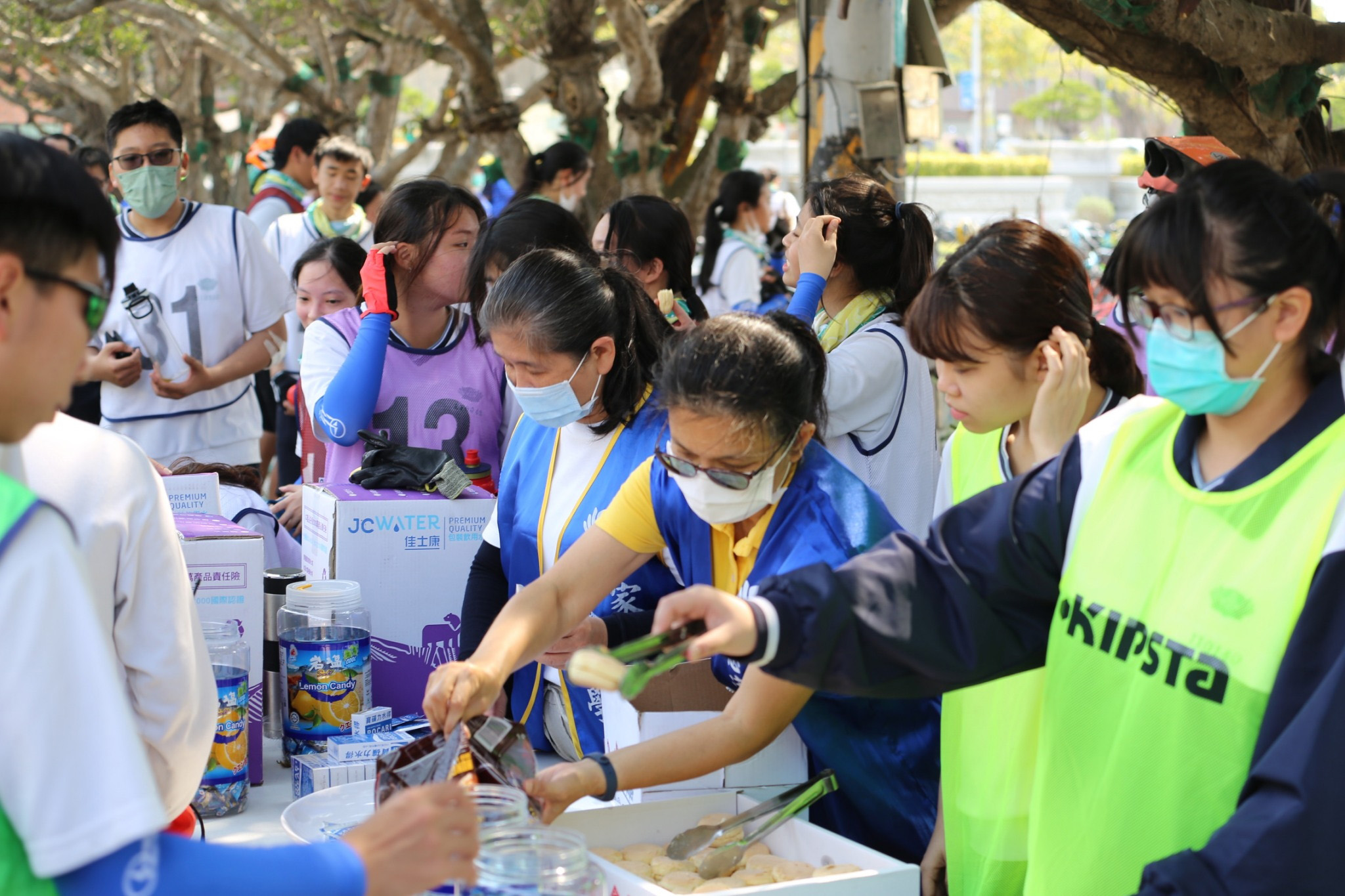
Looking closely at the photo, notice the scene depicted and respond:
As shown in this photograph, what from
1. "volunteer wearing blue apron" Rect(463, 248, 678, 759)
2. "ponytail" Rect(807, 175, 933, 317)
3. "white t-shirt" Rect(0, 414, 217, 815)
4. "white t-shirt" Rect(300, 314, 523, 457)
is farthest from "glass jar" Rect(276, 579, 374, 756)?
"ponytail" Rect(807, 175, 933, 317)

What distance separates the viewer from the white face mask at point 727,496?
201 cm

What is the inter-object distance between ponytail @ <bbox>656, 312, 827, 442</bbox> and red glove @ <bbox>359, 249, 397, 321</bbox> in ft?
4.47

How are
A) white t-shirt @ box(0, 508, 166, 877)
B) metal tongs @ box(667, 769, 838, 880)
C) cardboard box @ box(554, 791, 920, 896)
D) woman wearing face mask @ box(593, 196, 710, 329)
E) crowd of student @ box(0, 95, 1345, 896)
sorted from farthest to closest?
woman wearing face mask @ box(593, 196, 710, 329) → metal tongs @ box(667, 769, 838, 880) → cardboard box @ box(554, 791, 920, 896) → crowd of student @ box(0, 95, 1345, 896) → white t-shirt @ box(0, 508, 166, 877)

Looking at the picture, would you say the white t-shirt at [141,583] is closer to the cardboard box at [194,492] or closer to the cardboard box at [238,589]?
the cardboard box at [238,589]

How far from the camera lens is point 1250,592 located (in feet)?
4.37

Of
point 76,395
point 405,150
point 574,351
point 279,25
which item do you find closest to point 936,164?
point 279,25

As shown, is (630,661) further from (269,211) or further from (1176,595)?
(269,211)

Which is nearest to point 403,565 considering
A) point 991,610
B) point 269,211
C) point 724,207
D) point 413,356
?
point 413,356

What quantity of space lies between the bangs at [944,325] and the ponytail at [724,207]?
4863 millimetres

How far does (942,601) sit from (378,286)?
6.65ft

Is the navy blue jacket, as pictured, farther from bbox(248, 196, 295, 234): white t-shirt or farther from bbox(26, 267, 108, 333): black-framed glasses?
bbox(248, 196, 295, 234): white t-shirt

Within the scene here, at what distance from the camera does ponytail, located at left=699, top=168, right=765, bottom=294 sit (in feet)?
22.4

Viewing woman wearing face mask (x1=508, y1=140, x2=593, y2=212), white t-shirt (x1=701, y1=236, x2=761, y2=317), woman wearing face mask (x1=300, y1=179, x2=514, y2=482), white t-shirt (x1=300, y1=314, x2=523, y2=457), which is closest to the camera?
woman wearing face mask (x1=300, y1=179, x2=514, y2=482)

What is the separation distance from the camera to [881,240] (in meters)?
3.18
